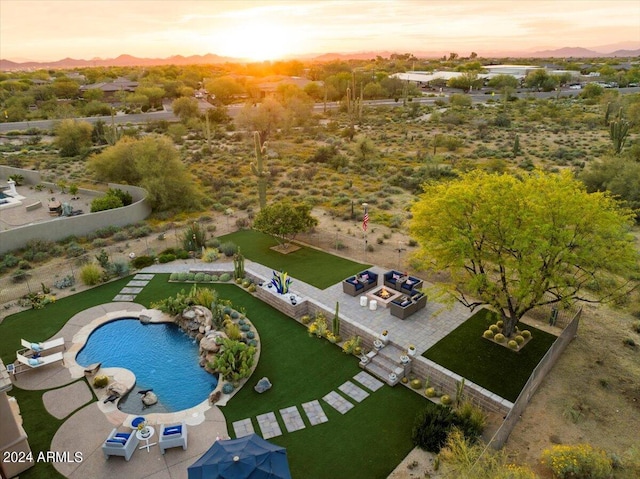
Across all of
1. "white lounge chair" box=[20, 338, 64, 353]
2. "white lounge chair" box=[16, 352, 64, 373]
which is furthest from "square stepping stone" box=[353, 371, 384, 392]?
"white lounge chair" box=[20, 338, 64, 353]

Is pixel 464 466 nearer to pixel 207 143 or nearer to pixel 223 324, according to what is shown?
pixel 223 324

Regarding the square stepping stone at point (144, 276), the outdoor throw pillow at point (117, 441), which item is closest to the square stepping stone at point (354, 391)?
the outdoor throw pillow at point (117, 441)

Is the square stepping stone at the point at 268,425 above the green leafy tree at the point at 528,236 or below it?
below

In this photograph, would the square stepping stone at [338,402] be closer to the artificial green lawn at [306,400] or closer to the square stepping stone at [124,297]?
the artificial green lawn at [306,400]

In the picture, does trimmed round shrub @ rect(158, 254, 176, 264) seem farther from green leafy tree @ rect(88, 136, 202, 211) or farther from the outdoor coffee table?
the outdoor coffee table

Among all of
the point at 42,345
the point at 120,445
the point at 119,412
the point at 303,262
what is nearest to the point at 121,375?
the point at 119,412

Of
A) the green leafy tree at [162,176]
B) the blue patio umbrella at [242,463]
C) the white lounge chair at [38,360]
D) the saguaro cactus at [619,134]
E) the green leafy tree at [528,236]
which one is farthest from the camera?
the saguaro cactus at [619,134]

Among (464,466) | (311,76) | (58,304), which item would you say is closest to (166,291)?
(58,304)
